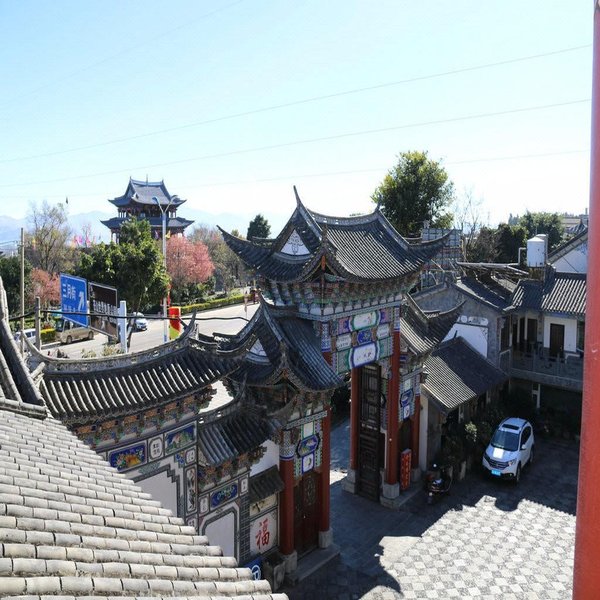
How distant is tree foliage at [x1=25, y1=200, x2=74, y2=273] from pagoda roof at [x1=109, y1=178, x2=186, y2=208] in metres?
12.9

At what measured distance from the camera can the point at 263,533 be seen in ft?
42.8

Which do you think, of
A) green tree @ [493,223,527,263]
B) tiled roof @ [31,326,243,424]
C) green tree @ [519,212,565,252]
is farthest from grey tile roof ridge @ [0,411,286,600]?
green tree @ [519,212,565,252]

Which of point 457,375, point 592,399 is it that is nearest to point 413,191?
point 457,375

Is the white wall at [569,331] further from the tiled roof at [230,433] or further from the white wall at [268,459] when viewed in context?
the tiled roof at [230,433]

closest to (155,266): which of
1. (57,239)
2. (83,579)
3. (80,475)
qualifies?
(57,239)

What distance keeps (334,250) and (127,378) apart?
658cm

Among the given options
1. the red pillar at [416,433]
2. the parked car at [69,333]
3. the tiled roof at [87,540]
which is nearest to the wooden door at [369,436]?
the red pillar at [416,433]

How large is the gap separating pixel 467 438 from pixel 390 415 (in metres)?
4.05

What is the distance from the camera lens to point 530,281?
24375 millimetres

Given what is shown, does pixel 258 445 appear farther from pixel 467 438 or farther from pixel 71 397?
pixel 467 438

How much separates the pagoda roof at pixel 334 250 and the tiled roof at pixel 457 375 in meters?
4.94

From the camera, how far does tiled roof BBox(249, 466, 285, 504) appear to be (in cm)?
1255

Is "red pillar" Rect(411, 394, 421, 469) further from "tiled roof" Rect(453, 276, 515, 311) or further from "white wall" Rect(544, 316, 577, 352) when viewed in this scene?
"white wall" Rect(544, 316, 577, 352)

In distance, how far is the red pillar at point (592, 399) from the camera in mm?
4387
